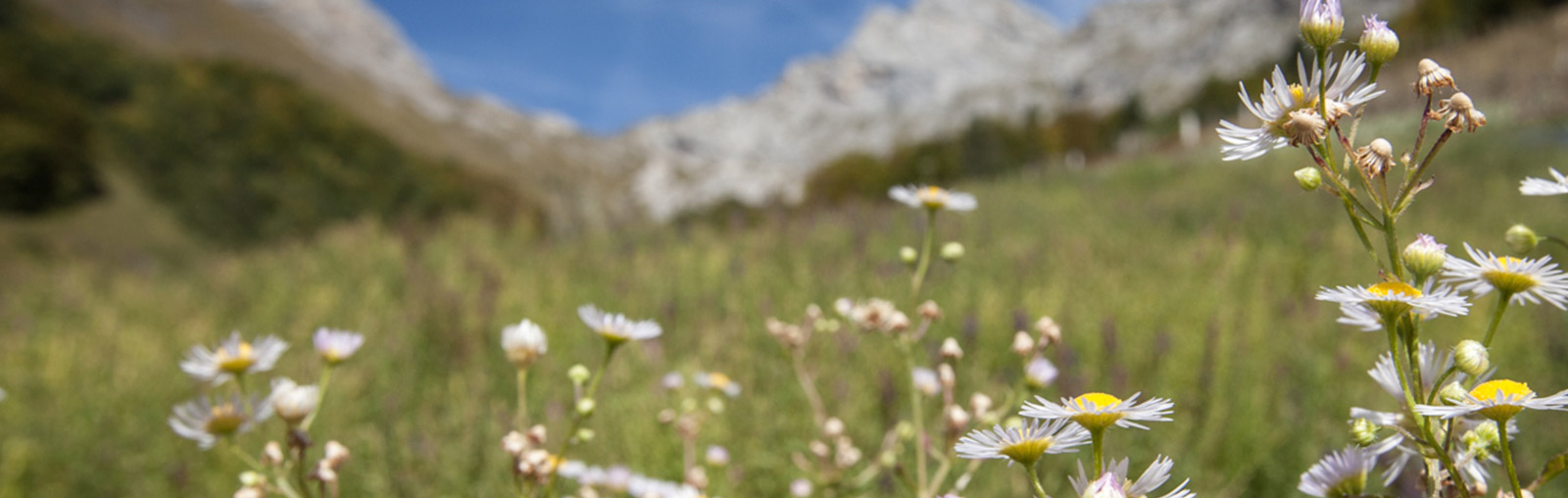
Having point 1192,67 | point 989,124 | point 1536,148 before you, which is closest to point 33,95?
point 1536,148

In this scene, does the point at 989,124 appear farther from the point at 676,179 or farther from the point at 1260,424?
the point at 676,179

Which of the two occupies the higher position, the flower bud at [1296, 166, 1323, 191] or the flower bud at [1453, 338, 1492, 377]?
the flower bud at [1296, 166, 1323, 191]

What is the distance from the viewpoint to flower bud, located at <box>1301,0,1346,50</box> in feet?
1.70

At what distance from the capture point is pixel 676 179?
117625mm

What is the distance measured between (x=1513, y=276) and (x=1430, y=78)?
0.15 m

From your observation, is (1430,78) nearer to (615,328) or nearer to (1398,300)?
(1398,300)

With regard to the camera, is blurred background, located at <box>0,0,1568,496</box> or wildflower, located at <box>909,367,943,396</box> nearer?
wildflower, located at <box>909,367,943,396</box>

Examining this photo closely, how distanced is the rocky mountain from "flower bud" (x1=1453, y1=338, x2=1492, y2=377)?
6.31 meters

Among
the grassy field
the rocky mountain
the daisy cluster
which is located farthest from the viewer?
the rocky mountain

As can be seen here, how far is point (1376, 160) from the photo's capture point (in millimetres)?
529

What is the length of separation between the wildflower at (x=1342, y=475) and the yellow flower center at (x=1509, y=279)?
0.15m

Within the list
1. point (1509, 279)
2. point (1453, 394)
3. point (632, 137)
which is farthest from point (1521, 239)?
point (632, 137)

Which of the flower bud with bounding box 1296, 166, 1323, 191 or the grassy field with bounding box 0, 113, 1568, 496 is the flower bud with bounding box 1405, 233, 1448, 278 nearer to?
the flower bud with bounding box 1296, 166, 1323, 191

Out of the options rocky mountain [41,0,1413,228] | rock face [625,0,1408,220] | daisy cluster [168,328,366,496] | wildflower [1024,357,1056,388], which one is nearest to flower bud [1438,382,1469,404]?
wildflower [1024,357,1056,388]
